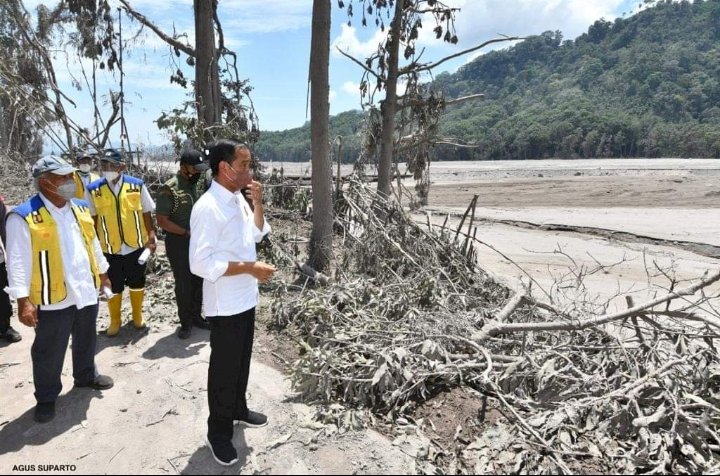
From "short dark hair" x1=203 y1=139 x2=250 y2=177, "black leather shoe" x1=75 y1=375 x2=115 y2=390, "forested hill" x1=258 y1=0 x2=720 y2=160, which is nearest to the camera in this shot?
"short dark hair" x1=203 y1=139 x2=250 y2=177

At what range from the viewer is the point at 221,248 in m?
2.65

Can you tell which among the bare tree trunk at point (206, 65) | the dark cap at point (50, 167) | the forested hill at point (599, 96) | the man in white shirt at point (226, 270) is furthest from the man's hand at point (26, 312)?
the forested hill at point (599, 96)

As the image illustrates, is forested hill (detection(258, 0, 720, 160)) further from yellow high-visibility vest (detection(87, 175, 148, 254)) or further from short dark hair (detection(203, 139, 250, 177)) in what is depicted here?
short dark hair (detection(203, 139, 250, 177))

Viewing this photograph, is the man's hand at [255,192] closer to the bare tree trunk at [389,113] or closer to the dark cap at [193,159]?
the dark cap at [193,159]

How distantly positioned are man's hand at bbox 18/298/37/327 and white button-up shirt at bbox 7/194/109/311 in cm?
4

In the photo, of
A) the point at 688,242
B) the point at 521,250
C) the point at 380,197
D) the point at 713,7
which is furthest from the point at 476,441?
the point at 713,7

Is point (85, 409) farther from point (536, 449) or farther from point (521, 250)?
point (521, 250)

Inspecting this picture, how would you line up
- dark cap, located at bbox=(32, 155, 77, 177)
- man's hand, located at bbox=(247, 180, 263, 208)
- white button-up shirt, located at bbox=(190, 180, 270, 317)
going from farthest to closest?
dark cap, located at bbox=(32, 155, 77, 177), man's hand, located at bbox=(247, 180, 263, 208), white button-up shirt, located at bbox=(190, 180, 270, 317)

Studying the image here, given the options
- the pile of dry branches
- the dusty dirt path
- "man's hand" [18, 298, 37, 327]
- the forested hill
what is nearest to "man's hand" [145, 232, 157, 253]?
the dusty dirt path

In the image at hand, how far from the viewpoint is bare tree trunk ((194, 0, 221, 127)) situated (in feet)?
25.9

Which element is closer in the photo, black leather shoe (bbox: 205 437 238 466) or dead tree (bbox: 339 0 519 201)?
black leather shoe (bbox: 205 437 238 466)

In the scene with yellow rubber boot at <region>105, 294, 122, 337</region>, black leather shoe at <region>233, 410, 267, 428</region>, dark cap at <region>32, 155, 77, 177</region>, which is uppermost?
dark cap at <region>32, 155, 77, 177</region>

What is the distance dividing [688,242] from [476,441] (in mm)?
10803

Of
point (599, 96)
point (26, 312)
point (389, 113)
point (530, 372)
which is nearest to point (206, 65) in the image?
point (389, 113)
